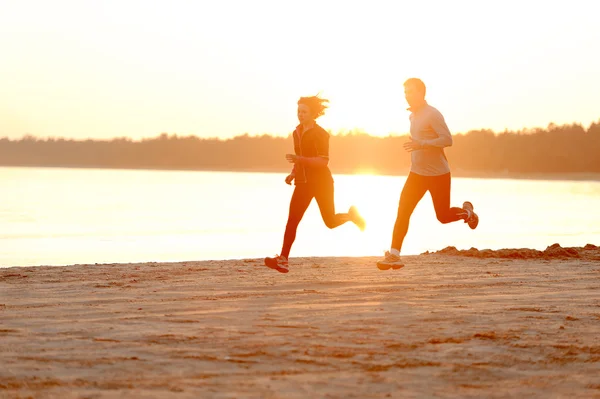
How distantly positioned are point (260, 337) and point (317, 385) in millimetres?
1284

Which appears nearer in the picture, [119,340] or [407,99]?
[119,340]

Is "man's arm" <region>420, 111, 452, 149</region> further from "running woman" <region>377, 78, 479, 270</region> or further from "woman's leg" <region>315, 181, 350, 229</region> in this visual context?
"woman's leg" <region>315, 181, 350, 229</region>

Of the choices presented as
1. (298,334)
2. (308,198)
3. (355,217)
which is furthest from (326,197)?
(298,334)

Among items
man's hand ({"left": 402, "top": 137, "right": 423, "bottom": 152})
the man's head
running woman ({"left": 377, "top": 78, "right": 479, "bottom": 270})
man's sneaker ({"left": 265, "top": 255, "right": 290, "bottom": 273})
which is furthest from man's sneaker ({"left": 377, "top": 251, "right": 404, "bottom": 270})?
the man's head

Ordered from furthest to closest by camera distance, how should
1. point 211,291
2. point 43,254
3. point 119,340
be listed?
point 43,254, point 211,291, point 119,340

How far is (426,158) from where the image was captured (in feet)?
31.9

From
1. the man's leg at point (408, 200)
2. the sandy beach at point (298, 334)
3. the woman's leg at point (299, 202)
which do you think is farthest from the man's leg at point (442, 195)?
the woman's leg at point (299, 202)

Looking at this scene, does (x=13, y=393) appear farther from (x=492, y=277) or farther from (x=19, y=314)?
(x=492, y=277)

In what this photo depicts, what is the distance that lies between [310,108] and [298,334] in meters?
3.80

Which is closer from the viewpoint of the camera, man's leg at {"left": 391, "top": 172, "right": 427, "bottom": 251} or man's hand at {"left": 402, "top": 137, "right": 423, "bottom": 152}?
man's hand at {"left": 402, "top": 137, "right": 423, "bottom": 152}

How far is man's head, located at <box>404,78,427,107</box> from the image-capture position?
9750 millimetres

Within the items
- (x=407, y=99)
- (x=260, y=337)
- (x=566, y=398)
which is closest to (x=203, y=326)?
(x=260, y=337)

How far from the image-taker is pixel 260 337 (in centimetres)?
632

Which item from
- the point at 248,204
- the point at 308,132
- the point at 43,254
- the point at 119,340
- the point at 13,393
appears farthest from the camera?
the point at 248,204
